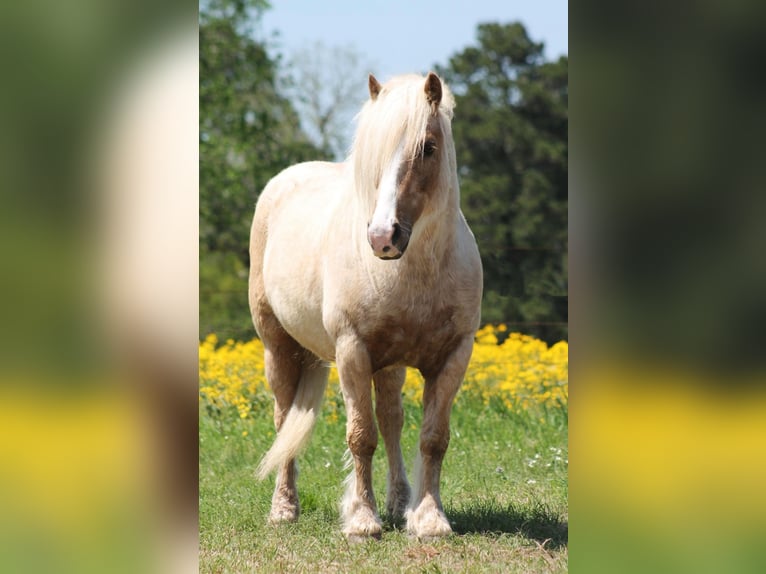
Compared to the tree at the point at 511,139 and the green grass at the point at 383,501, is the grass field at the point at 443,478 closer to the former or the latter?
the green grass at the point at 383,501

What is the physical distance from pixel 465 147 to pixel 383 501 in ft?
39.5

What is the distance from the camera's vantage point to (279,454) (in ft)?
16.5

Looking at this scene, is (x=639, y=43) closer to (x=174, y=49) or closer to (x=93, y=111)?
(x=174, y=49)

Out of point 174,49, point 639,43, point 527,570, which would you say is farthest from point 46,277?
point 527,570

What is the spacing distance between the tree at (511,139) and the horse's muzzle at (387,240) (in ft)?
37.6

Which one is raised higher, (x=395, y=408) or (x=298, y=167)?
(x=298, y=167)

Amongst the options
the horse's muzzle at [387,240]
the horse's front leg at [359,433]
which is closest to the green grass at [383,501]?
the horse's front leg at [359,433]

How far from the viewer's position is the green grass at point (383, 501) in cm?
394

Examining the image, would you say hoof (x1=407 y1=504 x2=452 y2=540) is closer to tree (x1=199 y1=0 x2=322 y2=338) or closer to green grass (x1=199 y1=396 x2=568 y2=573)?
green grass (x1=199 y1=396 x2=568 y2=573)

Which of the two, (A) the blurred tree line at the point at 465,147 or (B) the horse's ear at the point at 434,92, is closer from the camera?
(B) the horse's ear at the point at 434,92

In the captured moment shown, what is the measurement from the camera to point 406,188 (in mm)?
3896

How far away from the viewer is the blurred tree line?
14.6m

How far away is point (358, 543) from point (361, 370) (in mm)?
836

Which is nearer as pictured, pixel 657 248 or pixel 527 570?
pixel 657 248
